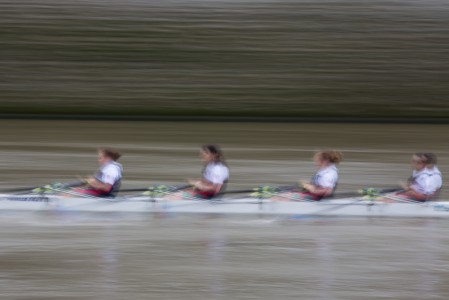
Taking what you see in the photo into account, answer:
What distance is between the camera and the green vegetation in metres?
31.8

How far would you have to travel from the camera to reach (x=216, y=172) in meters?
13.5

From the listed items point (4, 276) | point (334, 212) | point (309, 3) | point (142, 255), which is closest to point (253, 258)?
point (142, 255)

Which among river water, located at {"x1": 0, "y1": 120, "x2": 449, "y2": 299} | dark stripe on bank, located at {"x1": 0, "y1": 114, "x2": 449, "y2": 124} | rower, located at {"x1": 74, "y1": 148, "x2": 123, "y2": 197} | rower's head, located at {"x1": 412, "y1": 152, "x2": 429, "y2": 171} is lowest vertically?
river water, located at {"x1": 0, "y1": 120, "x2": 449, "y2": 299}

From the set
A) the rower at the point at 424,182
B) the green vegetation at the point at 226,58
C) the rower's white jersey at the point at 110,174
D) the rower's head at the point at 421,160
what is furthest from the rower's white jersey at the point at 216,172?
the green vegetation at the point at 226,58

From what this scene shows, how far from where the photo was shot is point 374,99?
32.4 metres

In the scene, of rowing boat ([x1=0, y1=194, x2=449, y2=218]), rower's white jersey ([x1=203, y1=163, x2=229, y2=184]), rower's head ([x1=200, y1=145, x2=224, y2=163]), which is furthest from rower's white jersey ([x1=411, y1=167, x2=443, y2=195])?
rower's head ([x1=200, y1=145, x2=224, y2=163])

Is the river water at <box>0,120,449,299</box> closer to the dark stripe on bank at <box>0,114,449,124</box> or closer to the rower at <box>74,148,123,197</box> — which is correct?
the rower at <box>74,148,123,197</box>

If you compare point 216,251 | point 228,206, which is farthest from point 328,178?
point 216,251

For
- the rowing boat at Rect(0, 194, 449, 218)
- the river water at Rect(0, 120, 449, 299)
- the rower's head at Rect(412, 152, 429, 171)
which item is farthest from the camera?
the rowing boat at Rect(0, 194, 449, 218)

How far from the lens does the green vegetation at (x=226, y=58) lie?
31.8 meters

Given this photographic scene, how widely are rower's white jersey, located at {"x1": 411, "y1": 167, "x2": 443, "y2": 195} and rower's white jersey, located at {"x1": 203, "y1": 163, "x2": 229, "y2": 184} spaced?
8.48ft

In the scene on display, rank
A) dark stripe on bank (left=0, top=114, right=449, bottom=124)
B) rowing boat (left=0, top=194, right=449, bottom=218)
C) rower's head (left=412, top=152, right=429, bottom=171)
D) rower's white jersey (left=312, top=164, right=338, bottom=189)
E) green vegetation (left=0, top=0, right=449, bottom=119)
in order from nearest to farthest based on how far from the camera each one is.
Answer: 1. rower's head (left=412, top=152, right=429, bottom=171)
2. rowing boat (left=0, top=194, right=449, bottom=218)
3. rower's white jersey (left=312, top=164, right=338, bottom=189)
4. dark stripe on bank (left=0, top=114, right=449, bottom=124)
5. green vegetation (left=0, top=0, right=449, bottom=119)

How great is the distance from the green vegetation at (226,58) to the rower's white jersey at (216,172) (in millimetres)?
16903

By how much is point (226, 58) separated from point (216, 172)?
21.4 m
